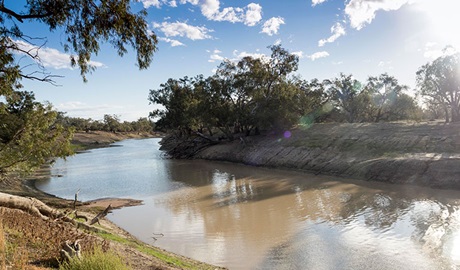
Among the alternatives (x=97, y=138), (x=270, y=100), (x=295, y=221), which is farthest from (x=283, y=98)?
(x=97, y=138)

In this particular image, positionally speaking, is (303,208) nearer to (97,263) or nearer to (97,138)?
Result: (97,263)

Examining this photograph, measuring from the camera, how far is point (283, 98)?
150ft

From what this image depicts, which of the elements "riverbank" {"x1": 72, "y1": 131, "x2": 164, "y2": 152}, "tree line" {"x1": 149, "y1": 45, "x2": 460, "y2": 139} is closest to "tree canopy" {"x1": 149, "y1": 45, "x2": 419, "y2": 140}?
"tree line" {"x1": 149, "y1": 45, "x2": 460, "y2": 139}

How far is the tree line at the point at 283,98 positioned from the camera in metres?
39.0

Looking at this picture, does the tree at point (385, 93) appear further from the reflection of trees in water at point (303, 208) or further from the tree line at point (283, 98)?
the reflection of trees in water at point (303, 208)

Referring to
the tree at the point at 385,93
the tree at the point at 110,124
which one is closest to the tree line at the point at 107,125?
the tree at the point at 110,124

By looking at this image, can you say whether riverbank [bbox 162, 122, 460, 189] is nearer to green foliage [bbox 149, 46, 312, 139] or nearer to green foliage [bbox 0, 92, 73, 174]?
green foliage [bbox 149, 46, 312, 139]

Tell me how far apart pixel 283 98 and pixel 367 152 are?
17.1 metres

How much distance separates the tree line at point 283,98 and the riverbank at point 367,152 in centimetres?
399

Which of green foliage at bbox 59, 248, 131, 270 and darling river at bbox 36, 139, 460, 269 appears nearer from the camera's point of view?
green foliage at bbox 59, 248, 131, 270

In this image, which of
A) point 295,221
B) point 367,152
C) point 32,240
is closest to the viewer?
point 32,240

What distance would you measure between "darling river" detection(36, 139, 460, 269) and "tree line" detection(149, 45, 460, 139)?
17.4 m

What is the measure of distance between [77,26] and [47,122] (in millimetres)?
8511

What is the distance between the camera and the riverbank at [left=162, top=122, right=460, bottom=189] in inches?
964
